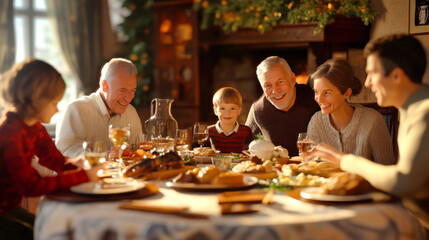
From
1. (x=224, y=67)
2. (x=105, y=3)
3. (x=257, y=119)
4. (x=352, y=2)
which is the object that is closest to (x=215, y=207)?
(x=257, y=119)

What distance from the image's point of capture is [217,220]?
1434 mm

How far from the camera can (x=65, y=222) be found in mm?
1572

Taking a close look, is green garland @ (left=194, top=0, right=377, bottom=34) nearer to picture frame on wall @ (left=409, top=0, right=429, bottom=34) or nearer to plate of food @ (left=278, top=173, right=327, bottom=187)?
picture frame on wall @ (left=409, top=0, right=429, bottom=34)

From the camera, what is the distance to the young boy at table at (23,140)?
176 cm

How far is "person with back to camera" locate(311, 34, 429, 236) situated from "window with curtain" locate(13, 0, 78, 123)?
5661mm

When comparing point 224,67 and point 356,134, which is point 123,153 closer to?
point 356,134

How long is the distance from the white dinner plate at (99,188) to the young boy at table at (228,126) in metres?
1.74

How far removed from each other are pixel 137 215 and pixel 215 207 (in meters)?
0.26

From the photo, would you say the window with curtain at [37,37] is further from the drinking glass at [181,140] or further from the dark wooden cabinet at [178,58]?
the drinking glass at [181,140]

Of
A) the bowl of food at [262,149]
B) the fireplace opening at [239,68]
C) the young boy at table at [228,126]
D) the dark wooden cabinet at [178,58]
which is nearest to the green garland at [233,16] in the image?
the dark wooden cabinet at [178,58]

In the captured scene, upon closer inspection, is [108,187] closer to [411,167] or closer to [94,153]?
[94,153]

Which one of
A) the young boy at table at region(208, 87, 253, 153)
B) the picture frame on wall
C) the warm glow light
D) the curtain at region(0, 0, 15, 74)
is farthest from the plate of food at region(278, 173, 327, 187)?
→ the warm glow light

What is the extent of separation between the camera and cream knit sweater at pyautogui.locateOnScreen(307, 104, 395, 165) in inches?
106

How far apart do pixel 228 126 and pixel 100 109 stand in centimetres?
99
